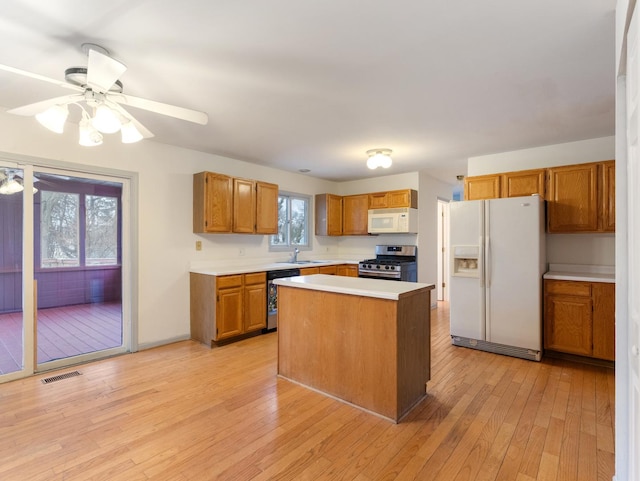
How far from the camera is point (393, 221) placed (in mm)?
5387

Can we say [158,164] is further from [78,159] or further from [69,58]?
[69,58]

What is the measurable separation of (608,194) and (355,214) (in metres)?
3.44

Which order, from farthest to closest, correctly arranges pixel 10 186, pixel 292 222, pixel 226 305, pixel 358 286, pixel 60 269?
pixel 292 222 < pixel 226 305 < pixel 60 269 < pixel 10 186 < pixel 358 286

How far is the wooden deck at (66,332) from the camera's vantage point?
3002 mm

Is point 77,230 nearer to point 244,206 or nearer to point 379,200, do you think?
point 244,206

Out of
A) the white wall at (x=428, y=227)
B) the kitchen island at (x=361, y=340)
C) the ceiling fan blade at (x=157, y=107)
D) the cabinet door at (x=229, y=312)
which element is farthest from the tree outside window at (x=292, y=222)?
the ceiling fan blade at (x=157, y=107)

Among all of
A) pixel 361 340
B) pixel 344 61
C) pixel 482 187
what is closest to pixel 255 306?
pixel 361 340

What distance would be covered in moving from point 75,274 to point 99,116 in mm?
2543

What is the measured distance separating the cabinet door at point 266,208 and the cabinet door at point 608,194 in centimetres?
387

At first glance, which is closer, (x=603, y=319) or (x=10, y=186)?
(x=10, y=186)

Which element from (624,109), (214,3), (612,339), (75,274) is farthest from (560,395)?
(75,274)

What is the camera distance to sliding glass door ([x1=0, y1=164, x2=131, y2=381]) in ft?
9.80

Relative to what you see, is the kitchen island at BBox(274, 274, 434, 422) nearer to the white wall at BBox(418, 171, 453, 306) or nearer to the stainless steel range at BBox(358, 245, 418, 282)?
the stainless steel range at BBox(358, 245, 418, 282)

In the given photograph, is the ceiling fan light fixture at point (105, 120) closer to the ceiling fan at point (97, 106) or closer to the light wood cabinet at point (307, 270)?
the ceiling fan at point (97, 106)
